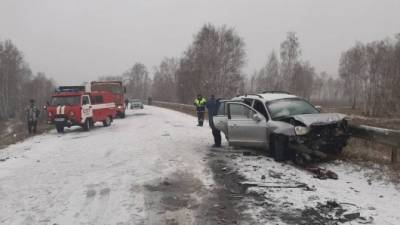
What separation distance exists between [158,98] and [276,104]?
93.7m

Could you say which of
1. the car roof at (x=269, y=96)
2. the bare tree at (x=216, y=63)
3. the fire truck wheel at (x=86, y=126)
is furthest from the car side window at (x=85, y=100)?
the bare tree at (x=216, y=63)

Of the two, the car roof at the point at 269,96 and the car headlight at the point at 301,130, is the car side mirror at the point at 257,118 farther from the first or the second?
the car headlight at the point at 301,130

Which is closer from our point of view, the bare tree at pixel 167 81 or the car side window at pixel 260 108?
the car side window at pixel 260 108

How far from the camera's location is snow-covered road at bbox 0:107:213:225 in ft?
21.1

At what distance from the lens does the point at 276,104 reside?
11.4 metres

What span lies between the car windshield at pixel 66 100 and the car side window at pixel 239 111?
11379 millimetres

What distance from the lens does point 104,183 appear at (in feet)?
28.0

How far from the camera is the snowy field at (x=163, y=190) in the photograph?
626cm

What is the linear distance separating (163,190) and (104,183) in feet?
4.73

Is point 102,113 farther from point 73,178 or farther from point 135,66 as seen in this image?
point 135,66

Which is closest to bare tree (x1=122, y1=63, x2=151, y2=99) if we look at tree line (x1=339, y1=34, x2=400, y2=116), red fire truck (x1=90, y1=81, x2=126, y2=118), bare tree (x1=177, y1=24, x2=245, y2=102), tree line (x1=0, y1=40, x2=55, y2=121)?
tree line (x1=0, y1=40, x2=55, y2=121)

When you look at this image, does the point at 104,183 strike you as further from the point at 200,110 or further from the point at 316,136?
the point at 200,110

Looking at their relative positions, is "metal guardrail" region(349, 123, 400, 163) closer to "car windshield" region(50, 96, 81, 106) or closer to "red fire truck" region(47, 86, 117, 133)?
"red fire truck" region(47, 86, 117, 133)

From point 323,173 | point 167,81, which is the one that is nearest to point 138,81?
point 167,81
